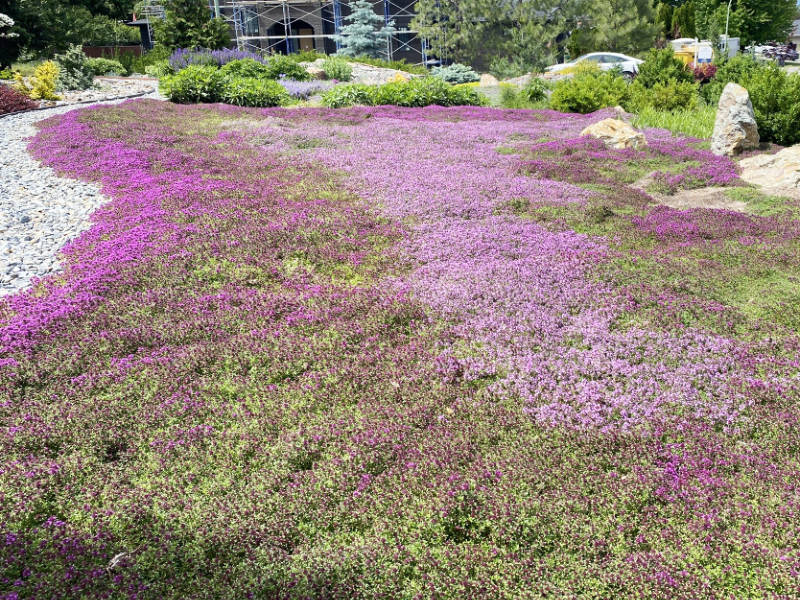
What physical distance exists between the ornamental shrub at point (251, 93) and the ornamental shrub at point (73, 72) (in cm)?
961

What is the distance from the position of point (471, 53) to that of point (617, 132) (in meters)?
31.2

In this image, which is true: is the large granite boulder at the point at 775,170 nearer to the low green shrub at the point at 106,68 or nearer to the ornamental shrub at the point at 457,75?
the ornamental shrub at the point at 457,75

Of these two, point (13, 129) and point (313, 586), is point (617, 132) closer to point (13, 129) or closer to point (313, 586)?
point (313, 586)

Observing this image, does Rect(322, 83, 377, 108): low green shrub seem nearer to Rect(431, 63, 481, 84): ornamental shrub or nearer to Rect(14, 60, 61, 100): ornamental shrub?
Rect(431, 63, 481, 84): ornamental shrub

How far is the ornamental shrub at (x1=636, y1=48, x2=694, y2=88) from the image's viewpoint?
69.9 ft

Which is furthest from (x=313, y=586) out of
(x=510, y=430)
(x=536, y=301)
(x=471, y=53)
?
(x=471, y=53)

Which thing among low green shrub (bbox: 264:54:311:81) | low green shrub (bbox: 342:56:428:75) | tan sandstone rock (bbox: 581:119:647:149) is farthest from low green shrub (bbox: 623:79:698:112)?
low green shrub (bbox: 342:56:428:75)

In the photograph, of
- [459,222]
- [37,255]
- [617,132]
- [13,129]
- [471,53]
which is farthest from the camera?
[471,53]

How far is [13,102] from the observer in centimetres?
2089

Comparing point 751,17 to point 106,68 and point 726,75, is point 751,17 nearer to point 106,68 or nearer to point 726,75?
point 726,75

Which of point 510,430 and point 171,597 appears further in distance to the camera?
point 510,430

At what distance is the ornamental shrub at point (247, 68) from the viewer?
1078 inches

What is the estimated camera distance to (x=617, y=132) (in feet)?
51.7

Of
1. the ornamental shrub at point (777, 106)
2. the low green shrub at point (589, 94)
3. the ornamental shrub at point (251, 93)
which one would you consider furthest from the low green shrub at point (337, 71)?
the ornamental shrub at point (777, 106)
